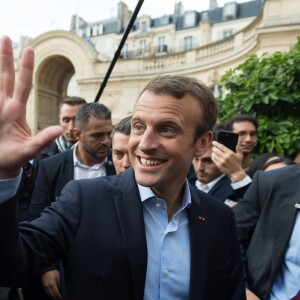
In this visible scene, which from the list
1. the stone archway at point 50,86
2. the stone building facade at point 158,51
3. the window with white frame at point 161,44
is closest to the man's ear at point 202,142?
the stone building facade at point 158,51

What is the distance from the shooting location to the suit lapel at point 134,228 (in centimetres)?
142

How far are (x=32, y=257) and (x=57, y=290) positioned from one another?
1.01 meters

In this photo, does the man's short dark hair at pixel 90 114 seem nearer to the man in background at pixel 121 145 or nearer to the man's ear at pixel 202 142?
the man in background at pixel 121 145

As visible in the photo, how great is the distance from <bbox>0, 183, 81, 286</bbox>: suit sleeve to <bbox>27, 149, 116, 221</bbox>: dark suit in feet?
4.19

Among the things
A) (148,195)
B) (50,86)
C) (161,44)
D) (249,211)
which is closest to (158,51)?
(161,44)

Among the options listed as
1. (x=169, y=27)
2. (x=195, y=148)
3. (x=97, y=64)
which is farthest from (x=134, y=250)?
(x=169, y=27)

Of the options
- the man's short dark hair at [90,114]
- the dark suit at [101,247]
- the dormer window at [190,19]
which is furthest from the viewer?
the dormer window at [190,19]

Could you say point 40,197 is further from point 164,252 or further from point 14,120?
point 14,120

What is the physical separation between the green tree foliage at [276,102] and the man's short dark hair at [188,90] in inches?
112

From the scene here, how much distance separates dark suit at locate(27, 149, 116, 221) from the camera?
2736mm

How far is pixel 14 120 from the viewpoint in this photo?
45.2 inches

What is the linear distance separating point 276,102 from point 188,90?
3203mm

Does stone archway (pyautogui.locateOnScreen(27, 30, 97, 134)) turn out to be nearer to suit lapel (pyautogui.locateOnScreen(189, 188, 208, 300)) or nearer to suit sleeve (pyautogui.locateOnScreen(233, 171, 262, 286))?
suit sleeve (pyautogui.locateOnScreen(233, 171, 262, 286))

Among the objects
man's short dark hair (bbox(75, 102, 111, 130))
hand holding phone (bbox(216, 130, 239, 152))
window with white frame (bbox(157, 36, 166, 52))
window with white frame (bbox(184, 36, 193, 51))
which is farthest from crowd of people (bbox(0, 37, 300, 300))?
window with white frame (bbox(157, 36, 166, 52))
